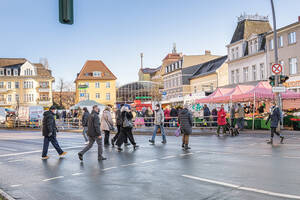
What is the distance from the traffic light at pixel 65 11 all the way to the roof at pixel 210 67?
167ft

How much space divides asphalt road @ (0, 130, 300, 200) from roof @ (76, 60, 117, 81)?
251ft

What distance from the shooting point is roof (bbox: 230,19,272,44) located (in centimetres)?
4653

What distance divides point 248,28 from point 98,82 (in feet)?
159

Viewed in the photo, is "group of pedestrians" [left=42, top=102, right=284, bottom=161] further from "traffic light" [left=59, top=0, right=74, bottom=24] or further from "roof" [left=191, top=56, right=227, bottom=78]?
"roof" [left=191, top=56, right=227, bottom=78]

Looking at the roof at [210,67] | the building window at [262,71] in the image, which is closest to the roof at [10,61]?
the roof at [210,67]

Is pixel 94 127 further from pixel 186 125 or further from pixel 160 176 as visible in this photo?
pixel 186 125

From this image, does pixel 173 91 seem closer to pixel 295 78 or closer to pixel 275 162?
pixel 295 78

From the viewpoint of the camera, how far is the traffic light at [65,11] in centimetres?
476

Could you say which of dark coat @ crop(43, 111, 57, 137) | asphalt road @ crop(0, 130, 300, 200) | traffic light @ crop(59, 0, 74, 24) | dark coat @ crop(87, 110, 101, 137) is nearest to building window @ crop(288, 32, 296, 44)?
asphalt road @ crop(0, 130, 300, 200)

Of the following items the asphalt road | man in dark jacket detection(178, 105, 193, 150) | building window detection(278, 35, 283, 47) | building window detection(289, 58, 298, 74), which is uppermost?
building window detection(278, 35, 283, 47)

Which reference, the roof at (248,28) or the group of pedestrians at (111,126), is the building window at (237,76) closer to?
the roof at (248,28)

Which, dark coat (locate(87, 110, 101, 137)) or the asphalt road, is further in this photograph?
dark coat (locate(87, 110, 101, 137))

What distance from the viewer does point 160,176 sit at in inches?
321

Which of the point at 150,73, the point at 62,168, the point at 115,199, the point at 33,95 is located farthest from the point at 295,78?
the point at 150,73
